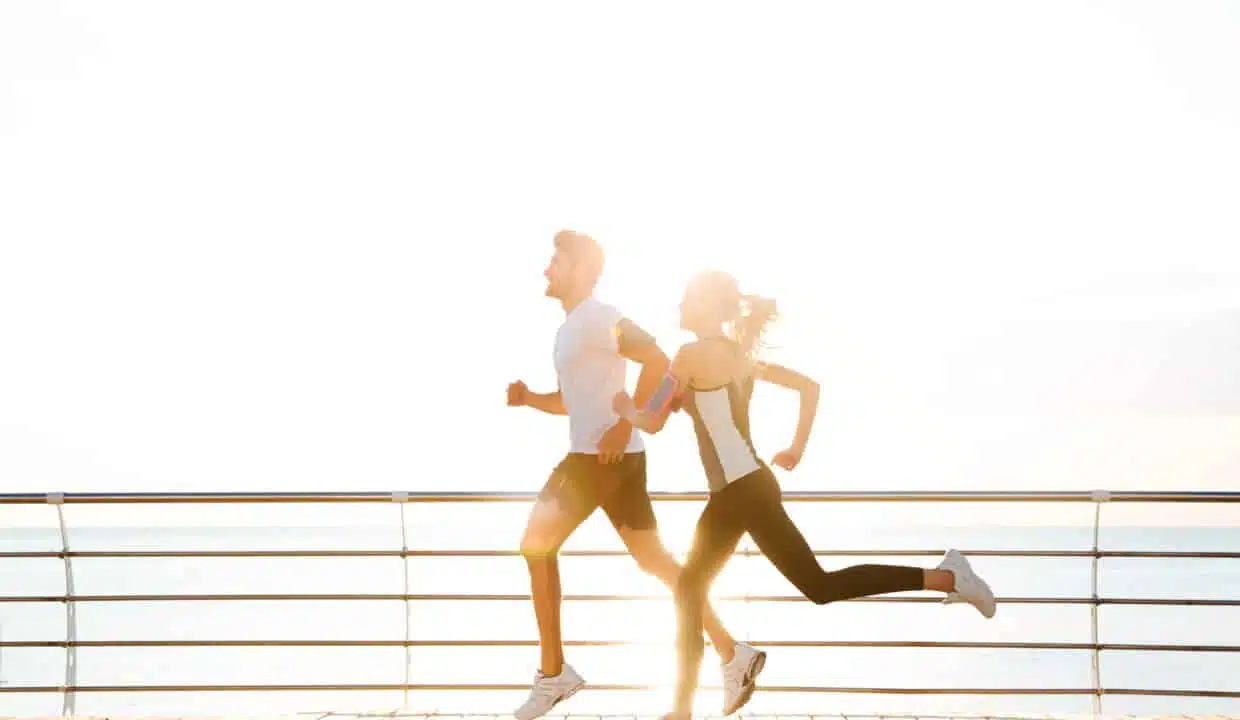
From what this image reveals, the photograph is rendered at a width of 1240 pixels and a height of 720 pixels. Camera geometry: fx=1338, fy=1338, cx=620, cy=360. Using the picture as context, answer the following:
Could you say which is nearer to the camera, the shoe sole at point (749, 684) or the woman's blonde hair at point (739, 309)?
the woman's blonde hair at point (739, 309)

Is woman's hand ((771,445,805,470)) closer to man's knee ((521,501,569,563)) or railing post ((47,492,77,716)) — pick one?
man's knee ((521,501,569,563))

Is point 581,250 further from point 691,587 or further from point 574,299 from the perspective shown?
point 691,587

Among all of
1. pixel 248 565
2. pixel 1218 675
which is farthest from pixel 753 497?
pixel 248 565

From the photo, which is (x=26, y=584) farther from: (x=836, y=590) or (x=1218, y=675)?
(x=836, y=590)

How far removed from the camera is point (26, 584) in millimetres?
117125

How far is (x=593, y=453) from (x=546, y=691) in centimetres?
101

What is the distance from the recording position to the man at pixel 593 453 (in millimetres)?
5176

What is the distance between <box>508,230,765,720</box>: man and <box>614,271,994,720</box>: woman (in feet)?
0.47

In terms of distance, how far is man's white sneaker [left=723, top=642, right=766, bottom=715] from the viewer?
5320 millimetres

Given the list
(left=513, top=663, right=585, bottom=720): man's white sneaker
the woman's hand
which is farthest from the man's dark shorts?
(left=513, top=663, right=585, bottom=720): man's white sneaker

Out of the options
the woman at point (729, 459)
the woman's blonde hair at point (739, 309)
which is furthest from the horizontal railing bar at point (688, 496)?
the woman's blonde hair at point (739, 309)

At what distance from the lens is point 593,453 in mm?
5188

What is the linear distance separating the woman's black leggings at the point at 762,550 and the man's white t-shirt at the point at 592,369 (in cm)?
45

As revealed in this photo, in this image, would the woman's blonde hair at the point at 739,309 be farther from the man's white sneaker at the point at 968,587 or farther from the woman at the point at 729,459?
the man's white sneaker at the point at 968,587
